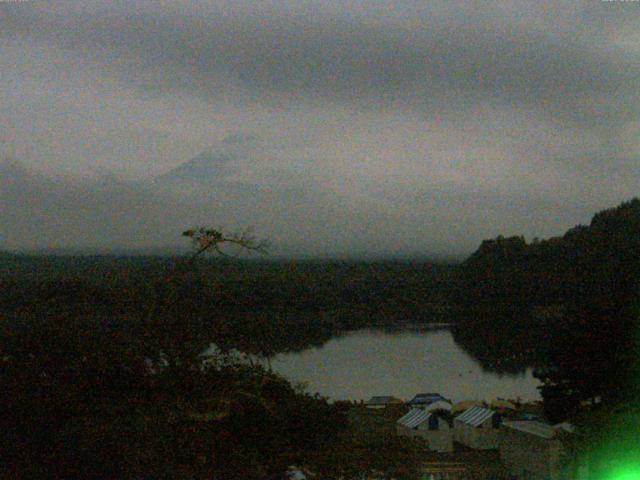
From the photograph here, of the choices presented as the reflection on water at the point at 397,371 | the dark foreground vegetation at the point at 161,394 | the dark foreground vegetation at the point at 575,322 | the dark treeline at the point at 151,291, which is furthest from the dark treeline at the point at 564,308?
the dark treeline at the point at 151,291

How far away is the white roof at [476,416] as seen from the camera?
8180 millimetres

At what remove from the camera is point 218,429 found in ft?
13.6

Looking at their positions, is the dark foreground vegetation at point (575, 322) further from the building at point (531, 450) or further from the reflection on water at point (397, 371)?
the reflection on water at point (397, 371)

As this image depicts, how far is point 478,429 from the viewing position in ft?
26.3

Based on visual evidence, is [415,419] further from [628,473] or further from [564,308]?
[564,308]

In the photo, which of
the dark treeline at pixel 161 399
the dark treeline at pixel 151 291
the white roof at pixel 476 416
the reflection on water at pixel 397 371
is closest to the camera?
the dark treeline at pixel 161 399

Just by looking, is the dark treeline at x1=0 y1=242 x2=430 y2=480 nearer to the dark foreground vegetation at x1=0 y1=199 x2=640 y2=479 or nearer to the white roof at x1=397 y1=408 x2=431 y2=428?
the dark foreground vegetation at x1=0 y1=199 x2=640 y2=479

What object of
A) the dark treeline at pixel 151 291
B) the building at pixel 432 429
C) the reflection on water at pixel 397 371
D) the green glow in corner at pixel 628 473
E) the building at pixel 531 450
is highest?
the dark treeline at pixel 151 291

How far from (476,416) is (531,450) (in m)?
1.92

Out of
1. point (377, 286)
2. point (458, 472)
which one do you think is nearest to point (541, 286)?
point (377, 286)

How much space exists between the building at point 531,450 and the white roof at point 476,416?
2.96 feet

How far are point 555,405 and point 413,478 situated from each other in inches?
132

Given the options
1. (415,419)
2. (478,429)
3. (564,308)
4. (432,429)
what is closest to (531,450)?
(478,429)

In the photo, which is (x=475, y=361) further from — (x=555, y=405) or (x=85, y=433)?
(x=85, y=433)
